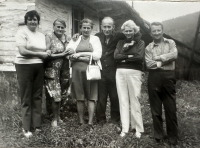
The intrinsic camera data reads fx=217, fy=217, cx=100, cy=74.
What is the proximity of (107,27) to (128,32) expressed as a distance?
0.38 meters

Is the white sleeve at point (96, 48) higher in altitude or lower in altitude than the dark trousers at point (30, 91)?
higher

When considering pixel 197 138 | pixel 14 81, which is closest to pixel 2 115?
pixel 14 81

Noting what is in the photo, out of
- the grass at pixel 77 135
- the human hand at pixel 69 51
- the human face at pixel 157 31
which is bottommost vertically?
the grass at pixel 77 135

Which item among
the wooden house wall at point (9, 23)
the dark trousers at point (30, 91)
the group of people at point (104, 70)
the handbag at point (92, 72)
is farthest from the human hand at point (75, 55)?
the wooden house wall at point (9, 23)

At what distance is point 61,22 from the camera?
3.19 meters

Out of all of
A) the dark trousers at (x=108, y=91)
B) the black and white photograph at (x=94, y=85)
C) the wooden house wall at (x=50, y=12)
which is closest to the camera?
the black and white photograph at (x=94, y=85)

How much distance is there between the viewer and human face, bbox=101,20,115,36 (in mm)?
3218

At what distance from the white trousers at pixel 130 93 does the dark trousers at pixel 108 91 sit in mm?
238

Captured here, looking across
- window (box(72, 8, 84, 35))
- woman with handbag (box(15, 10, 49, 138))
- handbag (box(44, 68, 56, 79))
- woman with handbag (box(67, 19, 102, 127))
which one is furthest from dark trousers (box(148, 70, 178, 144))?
window (box(72, 8, 84, 35))

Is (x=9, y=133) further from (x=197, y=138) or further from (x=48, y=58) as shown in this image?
(x=197, y=138)

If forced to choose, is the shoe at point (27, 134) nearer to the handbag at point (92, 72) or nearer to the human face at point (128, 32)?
the handbag at point (92, 72)

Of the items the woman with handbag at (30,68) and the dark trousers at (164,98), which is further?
the woman with handbag at (30,68)

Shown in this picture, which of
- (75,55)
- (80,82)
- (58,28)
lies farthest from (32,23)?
(80,82)

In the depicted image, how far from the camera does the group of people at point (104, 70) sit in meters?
2.85
